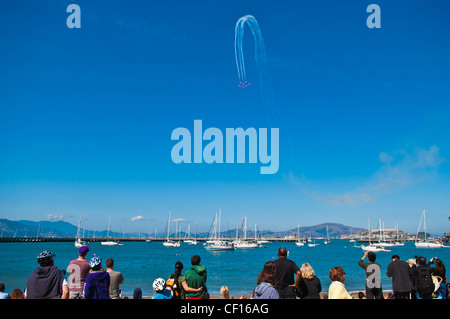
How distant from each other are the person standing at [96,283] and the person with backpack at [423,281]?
853 centimetres

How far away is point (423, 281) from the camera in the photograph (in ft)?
29.6

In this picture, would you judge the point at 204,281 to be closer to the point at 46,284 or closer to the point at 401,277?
the point at 46,284

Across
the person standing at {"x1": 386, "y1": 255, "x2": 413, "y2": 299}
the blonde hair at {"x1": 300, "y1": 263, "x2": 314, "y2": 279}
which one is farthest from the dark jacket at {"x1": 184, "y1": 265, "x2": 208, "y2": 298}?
the person standing at {"x1": 386, "y1": 255, "x2": 413, "y2": 299}

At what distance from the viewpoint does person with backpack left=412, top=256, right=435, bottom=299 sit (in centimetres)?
893

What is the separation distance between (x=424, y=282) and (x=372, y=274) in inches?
60.7

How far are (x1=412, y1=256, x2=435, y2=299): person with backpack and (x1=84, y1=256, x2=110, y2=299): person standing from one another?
8530 millimetres

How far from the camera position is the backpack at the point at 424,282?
8.92 meters

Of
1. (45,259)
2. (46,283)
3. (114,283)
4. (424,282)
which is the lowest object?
(424,282)

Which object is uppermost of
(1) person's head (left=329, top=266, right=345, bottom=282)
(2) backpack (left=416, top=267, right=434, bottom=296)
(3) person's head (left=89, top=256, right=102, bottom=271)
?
(3) person's head (left=89, top=256, right=102, bottom=271)

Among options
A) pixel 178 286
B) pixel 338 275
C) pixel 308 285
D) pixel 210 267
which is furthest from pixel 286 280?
pixel 210 267

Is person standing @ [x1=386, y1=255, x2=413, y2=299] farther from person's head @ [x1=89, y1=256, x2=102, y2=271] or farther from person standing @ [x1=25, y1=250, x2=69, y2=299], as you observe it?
person standing @ [x1=25, y1=250, x2=69, y2=299]

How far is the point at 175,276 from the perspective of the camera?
7766mm
